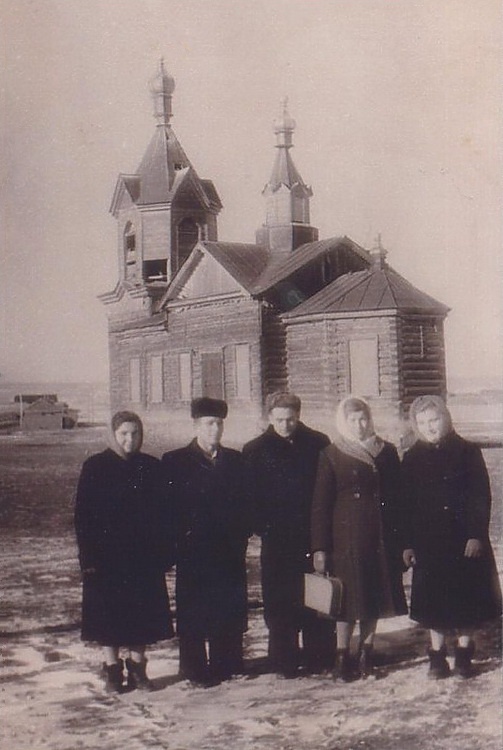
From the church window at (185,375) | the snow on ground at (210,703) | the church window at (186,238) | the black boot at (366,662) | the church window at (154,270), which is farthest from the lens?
the church window at (186,238)

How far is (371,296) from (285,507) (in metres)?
0.86

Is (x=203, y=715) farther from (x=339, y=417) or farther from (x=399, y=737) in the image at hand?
(x=339, y=417)

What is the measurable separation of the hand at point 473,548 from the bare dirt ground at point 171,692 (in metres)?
0.24

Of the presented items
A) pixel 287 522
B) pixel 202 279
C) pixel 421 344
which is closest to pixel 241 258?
pixel 202 279

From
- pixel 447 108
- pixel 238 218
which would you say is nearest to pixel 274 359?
pixel 238 218

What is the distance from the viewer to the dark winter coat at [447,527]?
2475 millimetres

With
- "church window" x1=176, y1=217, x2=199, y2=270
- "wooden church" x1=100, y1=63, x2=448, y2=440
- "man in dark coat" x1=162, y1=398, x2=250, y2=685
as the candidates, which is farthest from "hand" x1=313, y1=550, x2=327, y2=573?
"church window" x1=176, y1=217, x2=199, y2=270

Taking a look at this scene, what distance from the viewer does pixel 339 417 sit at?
2.43 meters

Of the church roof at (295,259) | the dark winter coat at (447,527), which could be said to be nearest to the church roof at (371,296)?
the church roof at (295,259)

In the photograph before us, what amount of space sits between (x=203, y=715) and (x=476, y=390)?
4.37 ft

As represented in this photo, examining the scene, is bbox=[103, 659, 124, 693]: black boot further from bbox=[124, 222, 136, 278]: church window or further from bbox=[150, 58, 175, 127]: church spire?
bbox=[150, 58, 175, 127]: church spire

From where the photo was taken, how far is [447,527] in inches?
97.7

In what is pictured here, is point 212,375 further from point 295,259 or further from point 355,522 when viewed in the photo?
point 355,522

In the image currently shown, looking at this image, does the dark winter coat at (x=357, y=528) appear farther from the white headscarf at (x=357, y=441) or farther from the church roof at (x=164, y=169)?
the church roof at (x=164, y=169)
